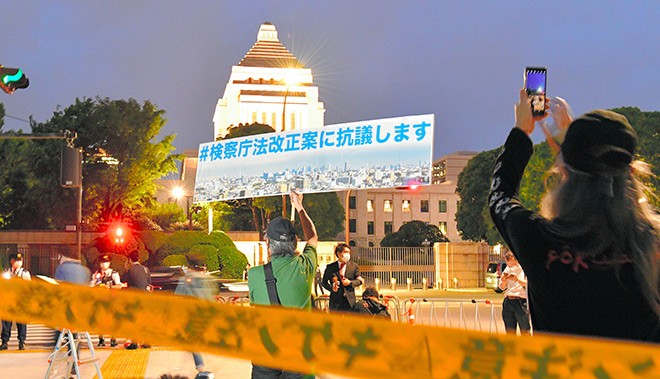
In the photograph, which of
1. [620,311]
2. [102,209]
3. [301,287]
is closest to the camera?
[620,311]

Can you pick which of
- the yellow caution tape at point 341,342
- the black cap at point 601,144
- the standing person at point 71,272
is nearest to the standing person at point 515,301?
the standing person at point 71,272

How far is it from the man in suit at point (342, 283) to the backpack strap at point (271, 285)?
5665mm

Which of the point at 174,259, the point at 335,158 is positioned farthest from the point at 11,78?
the point at 174,259

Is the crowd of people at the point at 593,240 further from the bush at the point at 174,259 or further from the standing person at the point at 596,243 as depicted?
the bush at the point at 174,259

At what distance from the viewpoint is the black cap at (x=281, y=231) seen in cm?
534

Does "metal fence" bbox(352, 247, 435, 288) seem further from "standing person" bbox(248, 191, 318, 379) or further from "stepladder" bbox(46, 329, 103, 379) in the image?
"standing person" bbox(248, 191, 318, 379)

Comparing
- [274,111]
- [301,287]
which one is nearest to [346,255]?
[301,287]

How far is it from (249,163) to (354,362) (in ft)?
44.5

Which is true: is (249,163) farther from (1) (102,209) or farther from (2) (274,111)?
(2) (274,111)

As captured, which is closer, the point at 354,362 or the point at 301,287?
the point at 354,362

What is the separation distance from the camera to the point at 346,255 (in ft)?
37.2

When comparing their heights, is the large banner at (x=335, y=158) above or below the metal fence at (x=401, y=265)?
above

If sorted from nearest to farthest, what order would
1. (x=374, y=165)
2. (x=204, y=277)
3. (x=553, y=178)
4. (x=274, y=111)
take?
1. (x=553, y=178)
2. (x=204, y=277)
3. (x=374, y=165)
4. (x=274, y=111)

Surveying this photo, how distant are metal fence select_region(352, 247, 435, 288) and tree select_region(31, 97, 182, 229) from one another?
14665mm
